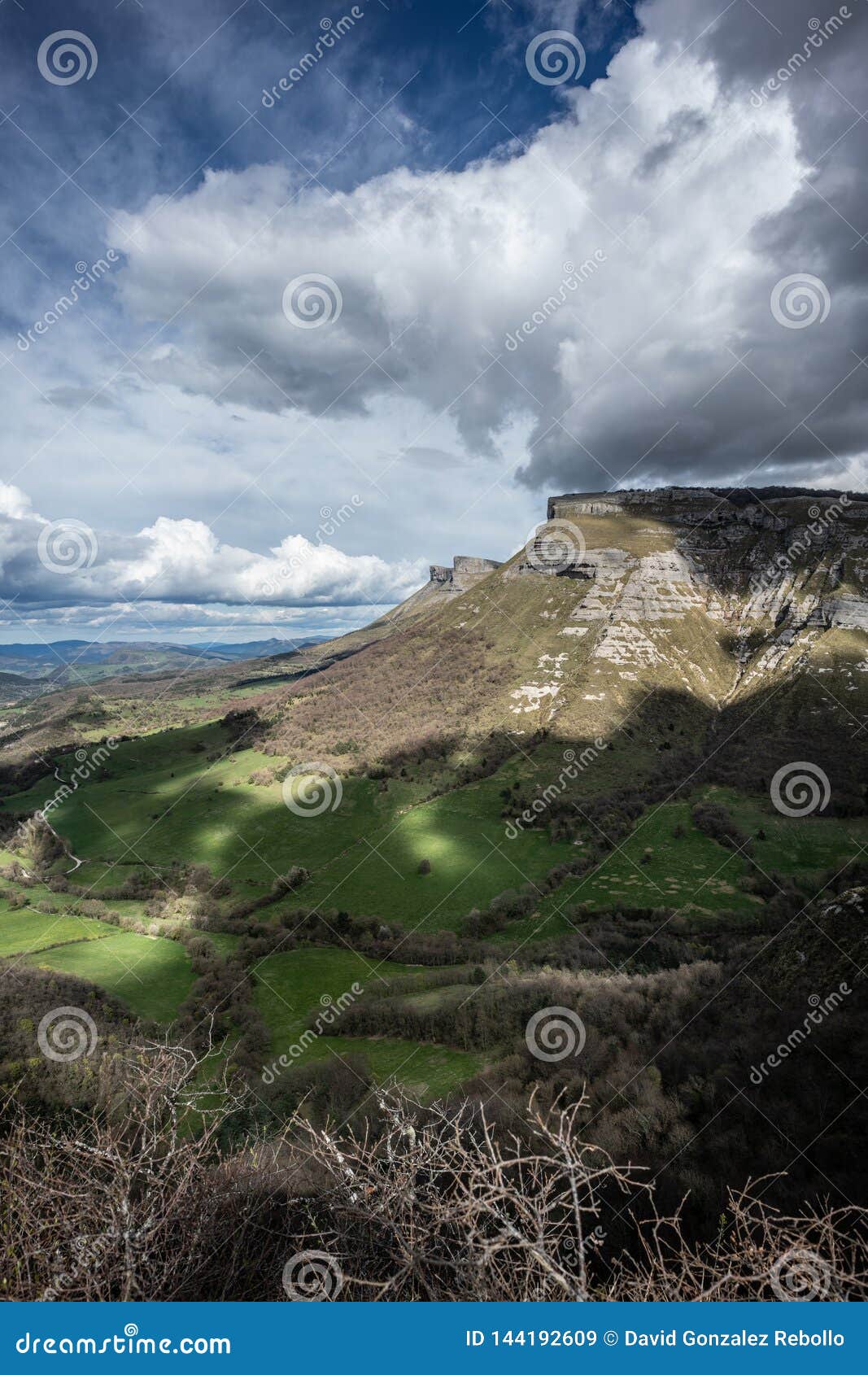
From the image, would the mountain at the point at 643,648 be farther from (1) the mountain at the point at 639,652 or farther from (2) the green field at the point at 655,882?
(2) the green field at the point at 655,882

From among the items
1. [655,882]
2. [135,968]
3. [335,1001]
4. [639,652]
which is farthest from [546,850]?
[639,652]

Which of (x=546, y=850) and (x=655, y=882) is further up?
(x=655, y=882)

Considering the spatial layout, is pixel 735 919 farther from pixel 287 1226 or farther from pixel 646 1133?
pixel 287 1226

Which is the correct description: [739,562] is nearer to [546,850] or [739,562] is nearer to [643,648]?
[643,648]

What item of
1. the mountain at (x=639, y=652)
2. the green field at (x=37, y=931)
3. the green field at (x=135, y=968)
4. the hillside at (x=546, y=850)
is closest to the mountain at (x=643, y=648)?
the mountain at (x=639, y=652)

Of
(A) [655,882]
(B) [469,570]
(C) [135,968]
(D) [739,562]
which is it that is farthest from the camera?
(B) [469,570]

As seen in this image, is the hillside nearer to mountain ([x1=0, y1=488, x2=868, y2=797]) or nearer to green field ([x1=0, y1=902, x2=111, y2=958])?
green field ([x1=0, y1=902, x2=111, y2=958])
